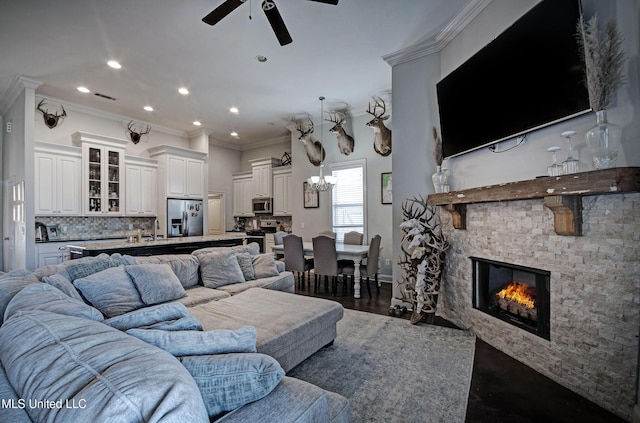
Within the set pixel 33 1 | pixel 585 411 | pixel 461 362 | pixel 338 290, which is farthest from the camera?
pixel 338 290

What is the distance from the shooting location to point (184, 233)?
6.96 metres

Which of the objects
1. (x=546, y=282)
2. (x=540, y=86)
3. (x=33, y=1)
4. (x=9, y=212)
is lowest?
(x=546, y=282)

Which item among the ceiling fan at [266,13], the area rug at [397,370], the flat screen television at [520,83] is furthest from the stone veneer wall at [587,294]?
the ceiling fan at [266,13]

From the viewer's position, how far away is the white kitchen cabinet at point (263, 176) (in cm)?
780

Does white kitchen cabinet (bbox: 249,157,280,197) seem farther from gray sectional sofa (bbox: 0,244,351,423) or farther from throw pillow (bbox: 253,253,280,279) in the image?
gray sectional sofa (bbox: 0,244,351,423)

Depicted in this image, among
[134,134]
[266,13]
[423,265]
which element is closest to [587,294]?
[423,265]

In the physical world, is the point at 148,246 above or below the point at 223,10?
below

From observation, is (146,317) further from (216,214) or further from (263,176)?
(216,214)

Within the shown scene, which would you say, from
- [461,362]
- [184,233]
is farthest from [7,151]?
[461,362]

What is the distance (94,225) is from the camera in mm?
6152

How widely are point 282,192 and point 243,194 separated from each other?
1516 millimetres

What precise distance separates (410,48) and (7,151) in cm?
721

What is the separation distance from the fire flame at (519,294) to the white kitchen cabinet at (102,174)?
22.3 feet

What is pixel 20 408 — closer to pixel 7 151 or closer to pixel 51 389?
pixel 51 389
